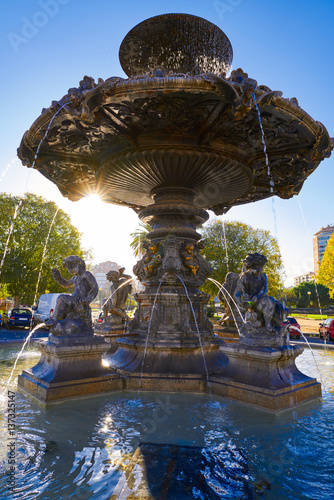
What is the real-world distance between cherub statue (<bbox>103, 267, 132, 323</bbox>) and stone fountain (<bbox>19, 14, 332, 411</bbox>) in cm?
122

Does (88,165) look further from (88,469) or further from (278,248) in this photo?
(278,248)

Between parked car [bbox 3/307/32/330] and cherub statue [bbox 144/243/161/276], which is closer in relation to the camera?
cherub statue [bbox 144/243/161/276]

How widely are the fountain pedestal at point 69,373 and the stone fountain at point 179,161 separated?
56 millimetres

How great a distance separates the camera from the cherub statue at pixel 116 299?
340 inches

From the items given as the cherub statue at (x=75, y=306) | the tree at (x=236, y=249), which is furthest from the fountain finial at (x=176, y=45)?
the tree at (x=236, y=249)

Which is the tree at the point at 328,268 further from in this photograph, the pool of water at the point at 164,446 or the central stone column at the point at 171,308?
the pool of water at the point at 164,446

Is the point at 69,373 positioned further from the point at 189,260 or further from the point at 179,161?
the point at 179,161

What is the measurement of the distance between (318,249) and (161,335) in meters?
145

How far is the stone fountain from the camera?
509cm

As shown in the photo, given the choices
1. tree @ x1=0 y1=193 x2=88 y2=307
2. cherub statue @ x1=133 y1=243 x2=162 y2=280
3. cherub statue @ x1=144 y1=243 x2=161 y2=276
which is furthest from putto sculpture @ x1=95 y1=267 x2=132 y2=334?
tree @ x1=0 y1=193 x2=88 y2=307

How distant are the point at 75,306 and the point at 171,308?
2.02 m

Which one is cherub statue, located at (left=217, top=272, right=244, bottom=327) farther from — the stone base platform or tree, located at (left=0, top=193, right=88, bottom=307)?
tree, located at (left=0, top=193, right=88, bottom=307)

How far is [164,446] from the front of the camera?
312cm

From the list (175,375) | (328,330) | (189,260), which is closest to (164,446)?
(175,375)
